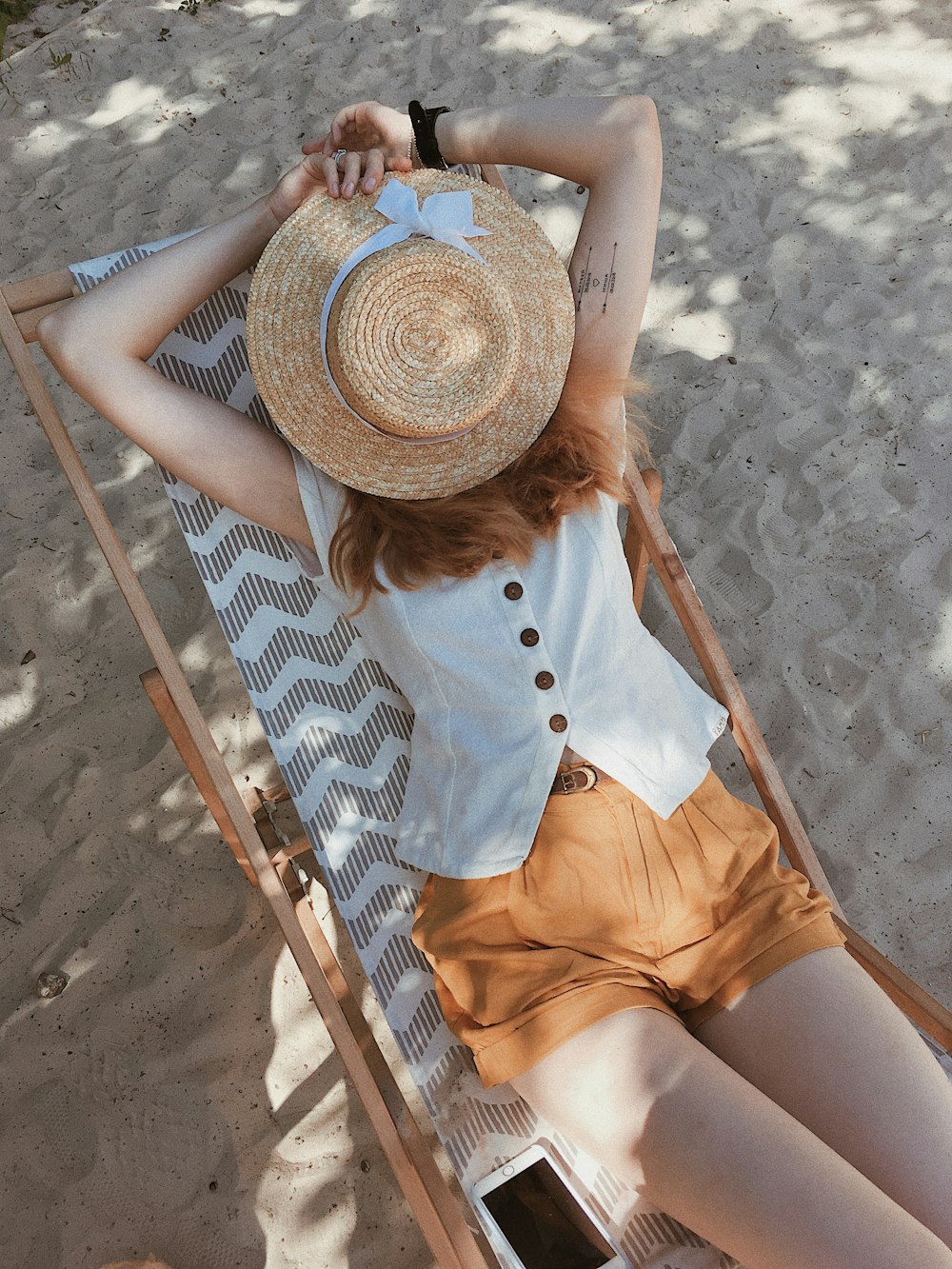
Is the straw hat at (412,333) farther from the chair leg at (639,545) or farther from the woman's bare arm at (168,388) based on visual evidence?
the chair leg at (639,545)

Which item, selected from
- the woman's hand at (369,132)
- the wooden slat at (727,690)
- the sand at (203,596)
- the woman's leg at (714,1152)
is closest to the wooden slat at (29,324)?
the woman's hand at (369,132)

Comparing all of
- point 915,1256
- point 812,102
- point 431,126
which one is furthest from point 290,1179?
point 812,102

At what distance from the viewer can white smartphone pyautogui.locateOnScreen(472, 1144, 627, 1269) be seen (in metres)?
1.76

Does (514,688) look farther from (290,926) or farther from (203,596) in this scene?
(203,596)

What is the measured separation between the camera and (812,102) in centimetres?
374

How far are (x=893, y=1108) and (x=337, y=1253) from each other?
1.30 m

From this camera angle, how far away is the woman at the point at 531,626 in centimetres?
158

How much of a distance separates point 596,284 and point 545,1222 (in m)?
1.65

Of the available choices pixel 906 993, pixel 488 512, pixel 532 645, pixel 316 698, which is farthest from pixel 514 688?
pixel 906 993

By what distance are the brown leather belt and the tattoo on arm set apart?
2.71 feet

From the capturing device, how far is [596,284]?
184 cm

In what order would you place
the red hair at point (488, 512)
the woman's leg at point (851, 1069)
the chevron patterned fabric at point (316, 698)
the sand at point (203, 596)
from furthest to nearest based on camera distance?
the sand at point (203, 596), the chevron patterned fabric at point (316, 698), the red hair at point (488, 512), the woman's leg at point (851, 1069)

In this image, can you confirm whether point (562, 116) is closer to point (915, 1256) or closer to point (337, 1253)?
point (915, 1256)

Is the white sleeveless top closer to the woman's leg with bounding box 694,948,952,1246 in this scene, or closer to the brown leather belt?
the brown leather belt
